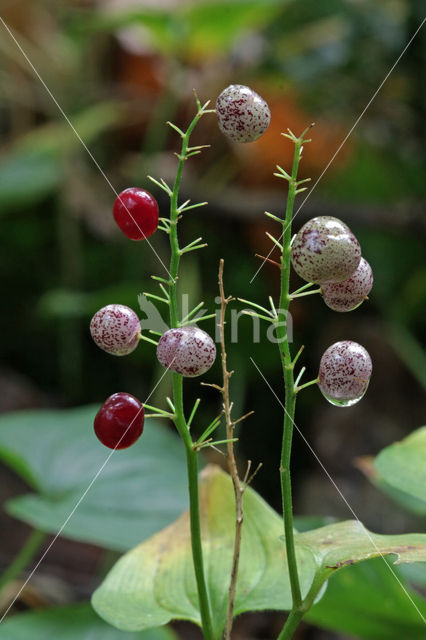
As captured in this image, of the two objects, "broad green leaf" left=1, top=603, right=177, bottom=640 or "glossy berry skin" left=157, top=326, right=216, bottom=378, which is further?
"broad green leaf" left=1, top=603, right=177, bottom=640

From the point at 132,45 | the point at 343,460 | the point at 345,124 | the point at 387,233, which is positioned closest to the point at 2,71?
the point at 132,45

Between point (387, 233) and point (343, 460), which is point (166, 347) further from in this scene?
point (387, 233)

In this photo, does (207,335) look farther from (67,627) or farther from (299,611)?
(67,627)

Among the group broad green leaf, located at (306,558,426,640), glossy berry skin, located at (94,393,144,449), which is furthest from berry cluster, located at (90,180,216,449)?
broad green leaf, located at (306,558,426,640)

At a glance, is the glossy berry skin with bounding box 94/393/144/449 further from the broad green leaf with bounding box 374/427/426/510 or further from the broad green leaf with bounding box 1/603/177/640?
the broad green leaf with bounding box 1/603/177/640

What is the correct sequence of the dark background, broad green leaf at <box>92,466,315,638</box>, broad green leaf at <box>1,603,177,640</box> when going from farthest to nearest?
1. the dark background
2. broad green leaf at <box>1,603,177,640</box>
3. broad green leaf at <box>92,466,315,638</box>

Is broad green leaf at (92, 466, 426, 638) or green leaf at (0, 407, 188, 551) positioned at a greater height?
broad green leaf at (92, 466, 426, 638)

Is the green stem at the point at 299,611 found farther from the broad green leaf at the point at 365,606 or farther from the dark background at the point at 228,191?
the dark background at the point at 228,191
